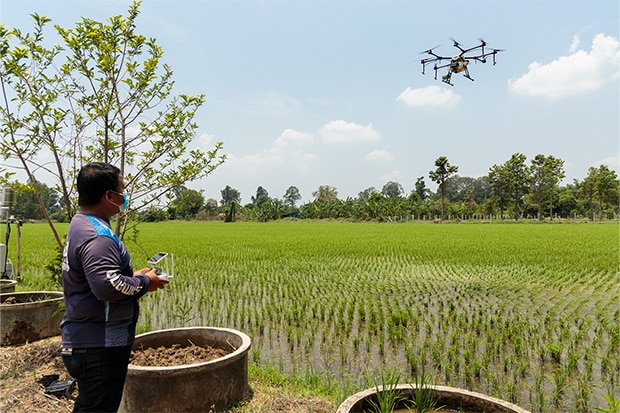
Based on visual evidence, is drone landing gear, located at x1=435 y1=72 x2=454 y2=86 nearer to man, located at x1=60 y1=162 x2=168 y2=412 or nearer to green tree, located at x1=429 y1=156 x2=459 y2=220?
man, located at x1=60 y1=162 x2=168 y2=412

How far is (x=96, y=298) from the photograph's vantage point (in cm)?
187

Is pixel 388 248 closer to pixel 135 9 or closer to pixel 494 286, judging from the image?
pixel 494 286

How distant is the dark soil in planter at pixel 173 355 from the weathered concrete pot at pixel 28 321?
148 centimetres

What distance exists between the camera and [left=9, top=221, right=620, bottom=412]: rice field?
3.81 metres

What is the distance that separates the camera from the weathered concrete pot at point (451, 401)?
80.0 inches

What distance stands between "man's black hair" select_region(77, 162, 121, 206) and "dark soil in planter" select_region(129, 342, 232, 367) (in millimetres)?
1575

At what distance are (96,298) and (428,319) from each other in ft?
15.8

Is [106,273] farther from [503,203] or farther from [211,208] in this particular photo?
[211,208]

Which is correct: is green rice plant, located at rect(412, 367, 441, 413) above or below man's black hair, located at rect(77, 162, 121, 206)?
below

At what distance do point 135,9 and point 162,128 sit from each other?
1.01 meters

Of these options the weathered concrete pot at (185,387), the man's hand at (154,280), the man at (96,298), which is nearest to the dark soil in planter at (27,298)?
the weathered concrete pot at (185,387)

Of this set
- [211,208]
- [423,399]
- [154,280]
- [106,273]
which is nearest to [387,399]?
[423,399]

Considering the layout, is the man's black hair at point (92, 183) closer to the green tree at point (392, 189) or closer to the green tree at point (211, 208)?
the green tree at point (211, 208)

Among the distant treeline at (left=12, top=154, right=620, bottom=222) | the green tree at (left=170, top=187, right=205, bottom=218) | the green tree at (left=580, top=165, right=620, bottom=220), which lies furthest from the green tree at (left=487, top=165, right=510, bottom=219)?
the green tree at (left=170, top=187, right=205, bottom=218)
